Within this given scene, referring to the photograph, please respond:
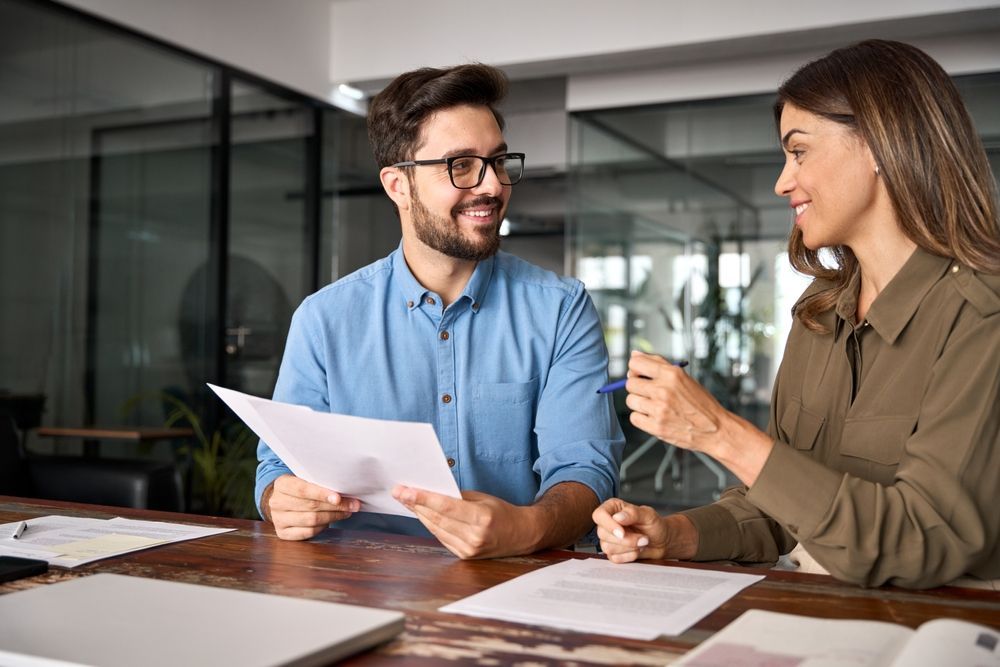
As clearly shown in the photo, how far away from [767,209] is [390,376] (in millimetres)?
4097

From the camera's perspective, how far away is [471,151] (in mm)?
2076

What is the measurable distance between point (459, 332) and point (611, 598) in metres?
0.98

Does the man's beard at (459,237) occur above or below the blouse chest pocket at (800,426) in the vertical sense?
above

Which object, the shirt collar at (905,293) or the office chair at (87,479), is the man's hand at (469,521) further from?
the office chair at (87,479)

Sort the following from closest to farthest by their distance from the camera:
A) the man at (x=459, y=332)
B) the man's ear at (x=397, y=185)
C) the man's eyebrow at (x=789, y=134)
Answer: the man's eyebrow at (x=789, y=134), the man at (x=459, y=332), the man's ear at (x=397, y=185)

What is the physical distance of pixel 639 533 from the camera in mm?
1435

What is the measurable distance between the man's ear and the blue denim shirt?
0.68 ft

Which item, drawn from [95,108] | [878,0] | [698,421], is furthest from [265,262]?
[698,421]

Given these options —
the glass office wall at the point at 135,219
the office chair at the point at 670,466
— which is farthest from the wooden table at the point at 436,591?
the office chair at the point at 670,466

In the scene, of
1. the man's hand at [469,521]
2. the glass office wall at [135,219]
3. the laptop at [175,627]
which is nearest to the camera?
the laptop at [175,627]

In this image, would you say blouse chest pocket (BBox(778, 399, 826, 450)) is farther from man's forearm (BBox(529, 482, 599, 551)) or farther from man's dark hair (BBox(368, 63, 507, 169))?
man's dark hair (BBox(368, 63, 507, 169))

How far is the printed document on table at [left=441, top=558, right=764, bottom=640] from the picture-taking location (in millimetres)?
1022

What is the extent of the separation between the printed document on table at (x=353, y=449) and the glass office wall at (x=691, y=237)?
4.40m

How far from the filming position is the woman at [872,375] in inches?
50.7
